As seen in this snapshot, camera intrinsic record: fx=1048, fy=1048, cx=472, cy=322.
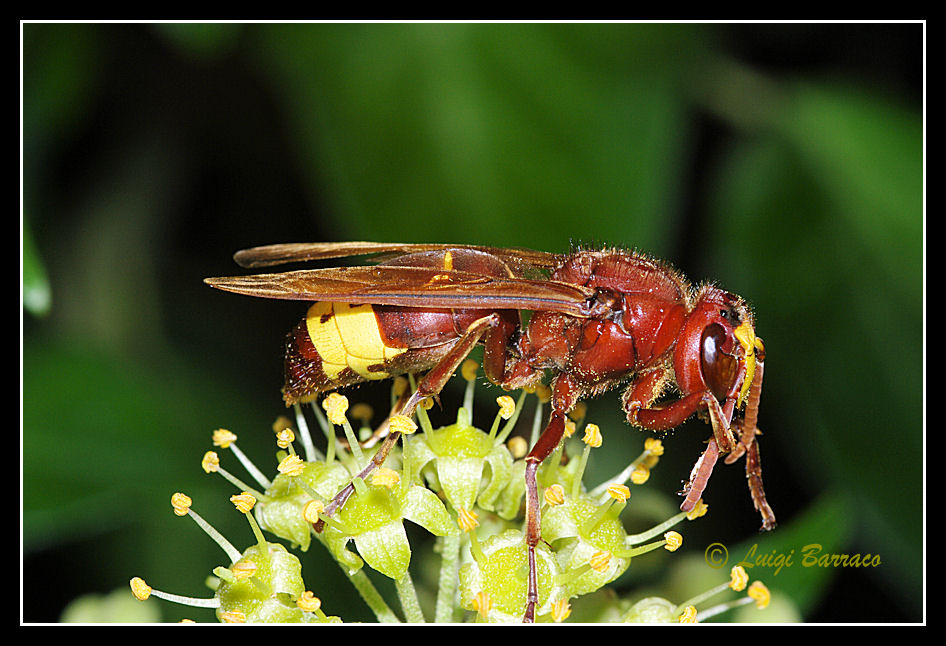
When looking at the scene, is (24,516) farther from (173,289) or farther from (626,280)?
(626,280)

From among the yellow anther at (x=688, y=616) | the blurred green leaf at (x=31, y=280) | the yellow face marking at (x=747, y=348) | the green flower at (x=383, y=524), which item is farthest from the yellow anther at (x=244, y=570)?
the yellow face marking at (x=747, y=348)

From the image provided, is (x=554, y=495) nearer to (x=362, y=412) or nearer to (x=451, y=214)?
(x=362, y=412)

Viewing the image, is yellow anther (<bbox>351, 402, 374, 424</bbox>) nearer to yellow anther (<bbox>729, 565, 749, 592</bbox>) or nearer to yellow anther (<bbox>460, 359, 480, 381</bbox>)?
yellow anther (<bbox>460, 359, 480, 381</bbox>)

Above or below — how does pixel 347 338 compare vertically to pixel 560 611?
above

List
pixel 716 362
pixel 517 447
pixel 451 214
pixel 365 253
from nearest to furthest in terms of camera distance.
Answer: pixel 716 362
pixel 517 447
pixel 365 253
pixel 451 214

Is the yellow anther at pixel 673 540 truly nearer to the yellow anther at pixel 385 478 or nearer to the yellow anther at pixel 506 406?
the yellow anther at pixel 506 406

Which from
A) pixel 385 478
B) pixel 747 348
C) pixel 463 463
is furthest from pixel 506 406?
pixel 747 348
